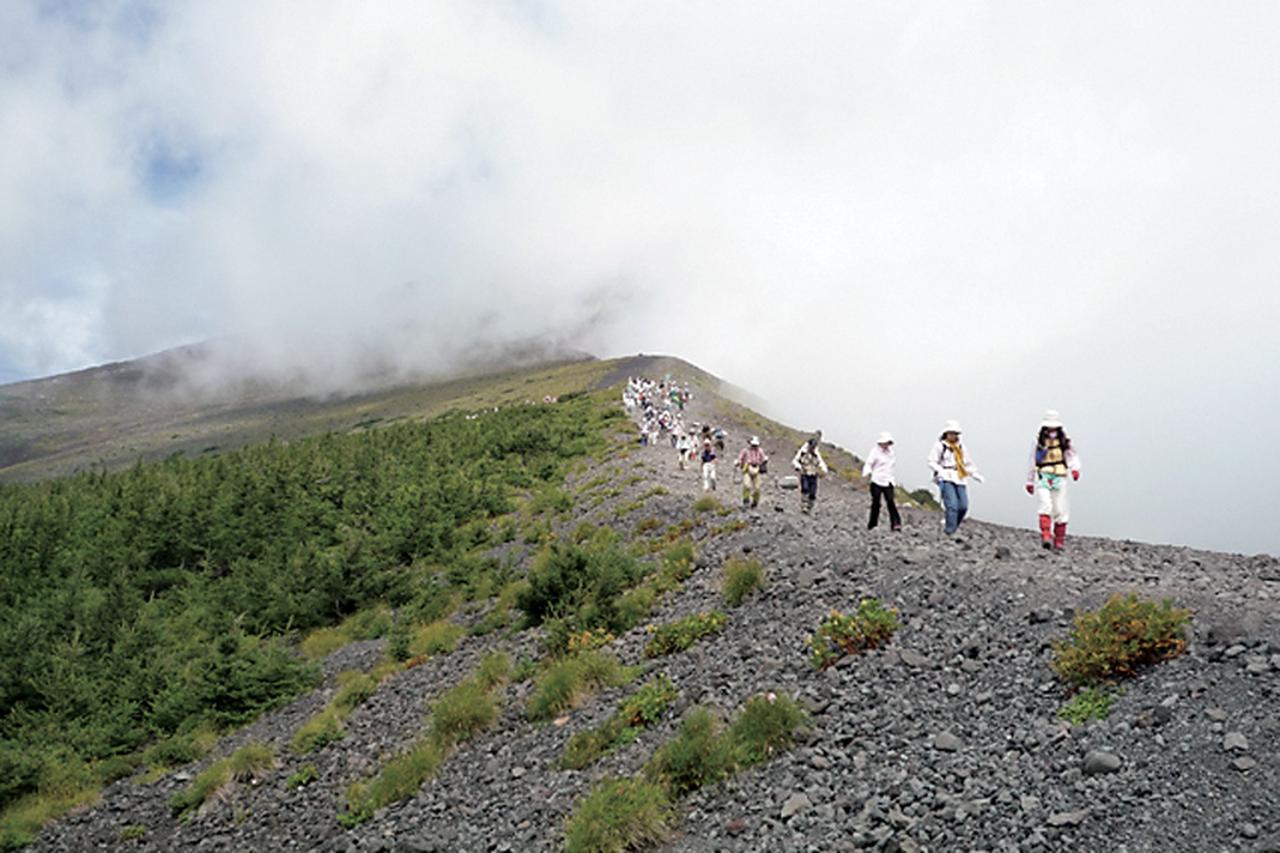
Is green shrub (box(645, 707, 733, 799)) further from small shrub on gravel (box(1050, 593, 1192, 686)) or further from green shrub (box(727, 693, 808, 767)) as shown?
small shrub on gravel (box(1050, 593, 1192, 686))

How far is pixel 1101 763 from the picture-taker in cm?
706

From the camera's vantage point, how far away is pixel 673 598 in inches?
656

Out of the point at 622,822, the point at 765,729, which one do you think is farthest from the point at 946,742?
the point at 622,822

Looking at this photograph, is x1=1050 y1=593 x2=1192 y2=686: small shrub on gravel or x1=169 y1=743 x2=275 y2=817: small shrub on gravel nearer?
x1=1050 y1=593 x2=1192 y2=686: small shrub on gravel

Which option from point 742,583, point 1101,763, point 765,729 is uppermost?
point 1101,763

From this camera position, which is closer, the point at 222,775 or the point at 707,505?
the point at 222,775

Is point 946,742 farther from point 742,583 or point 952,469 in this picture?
point 952,469

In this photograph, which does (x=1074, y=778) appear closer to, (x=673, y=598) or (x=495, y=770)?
(x=495, y=770)

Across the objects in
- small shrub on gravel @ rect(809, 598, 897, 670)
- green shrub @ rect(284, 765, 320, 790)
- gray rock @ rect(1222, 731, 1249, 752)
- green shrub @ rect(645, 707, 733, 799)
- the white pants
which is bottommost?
green shrub @ rect(284, 765, 320, 790)

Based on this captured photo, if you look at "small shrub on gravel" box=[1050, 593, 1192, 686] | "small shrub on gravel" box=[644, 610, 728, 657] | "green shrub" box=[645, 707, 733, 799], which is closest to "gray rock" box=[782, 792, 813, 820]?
"green shrub" box=[645, 707, 733, 799]

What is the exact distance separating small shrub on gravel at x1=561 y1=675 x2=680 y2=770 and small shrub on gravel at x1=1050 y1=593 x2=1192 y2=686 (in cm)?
533

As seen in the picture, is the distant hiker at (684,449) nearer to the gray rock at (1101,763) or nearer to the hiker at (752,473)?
the hiker at (752,473)

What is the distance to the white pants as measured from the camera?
48.3ft

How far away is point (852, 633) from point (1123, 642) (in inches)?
137
